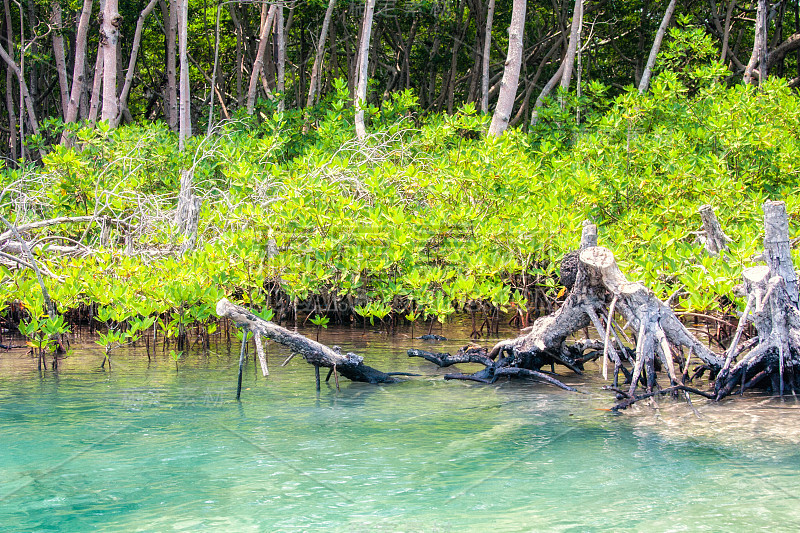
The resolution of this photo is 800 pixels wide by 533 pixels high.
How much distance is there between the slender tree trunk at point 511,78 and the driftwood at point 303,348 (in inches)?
243

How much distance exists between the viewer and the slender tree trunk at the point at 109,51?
1248 cm

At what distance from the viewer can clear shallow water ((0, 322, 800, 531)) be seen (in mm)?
3885

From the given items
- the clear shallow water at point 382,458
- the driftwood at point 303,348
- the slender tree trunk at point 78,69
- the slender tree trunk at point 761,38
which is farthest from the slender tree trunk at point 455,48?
the clear shallow water at point 382,458

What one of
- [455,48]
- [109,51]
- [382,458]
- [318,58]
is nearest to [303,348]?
[382,458]

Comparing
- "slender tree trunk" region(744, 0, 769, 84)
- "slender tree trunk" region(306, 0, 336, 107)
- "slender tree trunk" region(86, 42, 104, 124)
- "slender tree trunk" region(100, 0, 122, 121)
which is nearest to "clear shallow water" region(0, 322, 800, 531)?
"slender tree trunk" region(100, 0, 122, 121)

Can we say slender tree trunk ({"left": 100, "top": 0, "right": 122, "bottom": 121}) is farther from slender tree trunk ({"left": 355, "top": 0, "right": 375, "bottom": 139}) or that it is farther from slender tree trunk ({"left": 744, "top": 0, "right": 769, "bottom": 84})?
slender tree trunk ({"left": 744, "top": 0, "right": 769, "bottom": 84})

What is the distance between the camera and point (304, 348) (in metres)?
5.89

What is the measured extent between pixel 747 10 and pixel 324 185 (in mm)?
12552

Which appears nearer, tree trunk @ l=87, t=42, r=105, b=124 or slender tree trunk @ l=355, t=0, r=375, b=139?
slender tree trunk @ l=355, t=0, r=375, b=139

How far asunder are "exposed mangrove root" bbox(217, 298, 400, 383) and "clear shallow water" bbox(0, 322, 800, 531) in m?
0.14

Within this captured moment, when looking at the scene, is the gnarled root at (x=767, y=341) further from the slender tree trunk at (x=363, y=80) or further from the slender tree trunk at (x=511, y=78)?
the slender tree trunk at (x=363, y=80)

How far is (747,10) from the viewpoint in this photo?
17.2m

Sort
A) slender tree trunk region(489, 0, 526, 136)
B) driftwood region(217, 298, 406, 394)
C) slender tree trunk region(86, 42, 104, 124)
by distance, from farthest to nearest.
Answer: slender tree trunk region(86, 42, 104, 124)
slender tree trunk region(489, 0, 526, 136)
driftwood region(217, 298, 406, 394)

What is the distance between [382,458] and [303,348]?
55.3 inches
